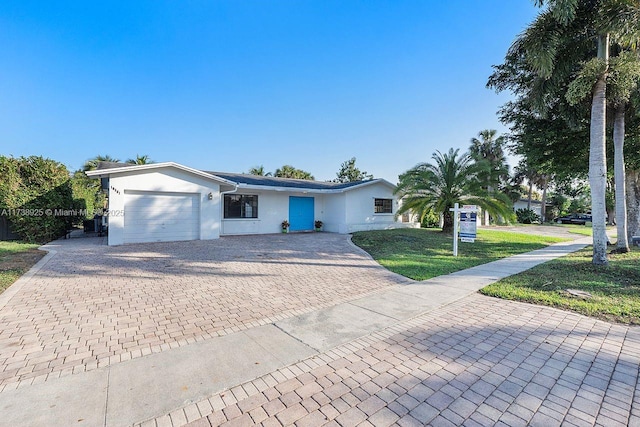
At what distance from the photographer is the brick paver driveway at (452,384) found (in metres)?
2.23

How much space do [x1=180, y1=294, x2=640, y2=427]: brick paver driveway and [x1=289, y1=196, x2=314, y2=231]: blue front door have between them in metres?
14.0

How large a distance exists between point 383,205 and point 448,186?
508 cm

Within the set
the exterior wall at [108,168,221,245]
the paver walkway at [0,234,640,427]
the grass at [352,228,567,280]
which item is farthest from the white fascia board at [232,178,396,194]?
the paver walkway at [0,234,640,427]

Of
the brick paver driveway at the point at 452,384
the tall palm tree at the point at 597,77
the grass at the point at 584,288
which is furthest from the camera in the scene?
the tall palm tree at the point at 597,77

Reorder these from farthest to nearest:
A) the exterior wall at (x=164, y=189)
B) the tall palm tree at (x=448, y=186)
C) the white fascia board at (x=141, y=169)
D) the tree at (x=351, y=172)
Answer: the tree at (x=351, y=172) < the tall palm tree at (x=448, y=186) < the exterior wall at (x=164, y=189) < the white fascia board at (x=141, y=169)

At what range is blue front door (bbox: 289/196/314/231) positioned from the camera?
17.6 m

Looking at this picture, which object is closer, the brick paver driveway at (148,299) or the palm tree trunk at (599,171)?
the brick paver driveway at (148,299)

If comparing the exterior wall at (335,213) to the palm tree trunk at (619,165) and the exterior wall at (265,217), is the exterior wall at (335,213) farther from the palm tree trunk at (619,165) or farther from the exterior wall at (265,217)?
the palm tree trunk at (619,165)

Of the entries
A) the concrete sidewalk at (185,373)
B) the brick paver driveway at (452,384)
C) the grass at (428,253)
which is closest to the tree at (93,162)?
the grass at (428,253)

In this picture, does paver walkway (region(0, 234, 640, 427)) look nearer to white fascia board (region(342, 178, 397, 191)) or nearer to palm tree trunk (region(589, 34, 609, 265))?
palm tree trunk (region(589, 34, 609, 265))

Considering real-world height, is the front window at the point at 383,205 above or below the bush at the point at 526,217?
above

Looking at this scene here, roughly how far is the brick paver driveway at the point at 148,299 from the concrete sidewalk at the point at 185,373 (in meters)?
0.29

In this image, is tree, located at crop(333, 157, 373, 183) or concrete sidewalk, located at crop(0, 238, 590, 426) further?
tree, located at crop(333, 157, 373, 183)

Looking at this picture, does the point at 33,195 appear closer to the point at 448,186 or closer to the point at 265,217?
the point at 265,217
